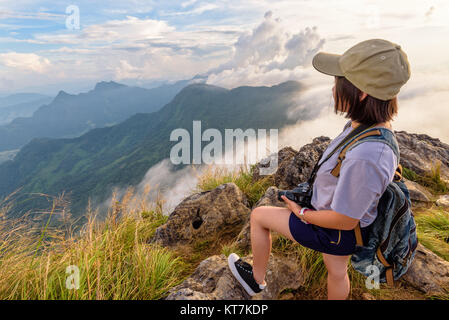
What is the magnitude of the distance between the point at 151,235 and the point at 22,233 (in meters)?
2.17

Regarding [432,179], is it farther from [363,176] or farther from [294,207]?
[363,176]

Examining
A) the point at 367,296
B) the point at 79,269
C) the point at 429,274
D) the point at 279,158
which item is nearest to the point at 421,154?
the point at 279,158

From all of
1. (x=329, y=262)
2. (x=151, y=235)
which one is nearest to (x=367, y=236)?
(x=329, y=262)

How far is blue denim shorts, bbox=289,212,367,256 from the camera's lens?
6.09 ft

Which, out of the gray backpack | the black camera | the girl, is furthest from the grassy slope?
the black camera

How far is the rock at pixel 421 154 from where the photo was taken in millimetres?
6512

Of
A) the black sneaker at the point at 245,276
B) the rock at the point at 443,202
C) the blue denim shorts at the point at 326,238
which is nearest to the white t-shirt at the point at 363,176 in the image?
the blue denim shorts at the point at 326,238

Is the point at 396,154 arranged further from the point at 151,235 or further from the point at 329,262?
the point at 151,235

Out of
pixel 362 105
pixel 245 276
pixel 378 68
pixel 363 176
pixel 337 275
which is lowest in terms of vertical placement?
pixel 245 276

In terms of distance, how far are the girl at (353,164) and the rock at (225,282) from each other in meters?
0.86

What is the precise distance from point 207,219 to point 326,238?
10.2 feet

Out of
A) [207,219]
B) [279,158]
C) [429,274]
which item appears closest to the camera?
[429,274]

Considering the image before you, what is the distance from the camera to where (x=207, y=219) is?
4.73 meters
